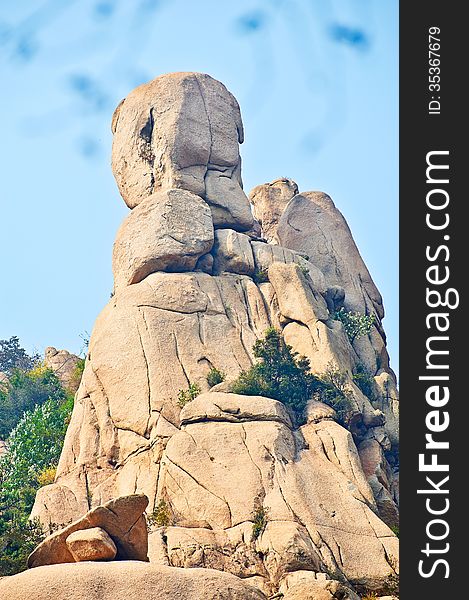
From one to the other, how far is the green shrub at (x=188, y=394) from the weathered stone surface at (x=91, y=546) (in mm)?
16480

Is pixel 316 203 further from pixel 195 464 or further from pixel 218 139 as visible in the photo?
pixel 195 464

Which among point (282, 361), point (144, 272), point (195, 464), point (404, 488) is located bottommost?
point (404, 488)

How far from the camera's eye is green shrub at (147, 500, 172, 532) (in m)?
38.9

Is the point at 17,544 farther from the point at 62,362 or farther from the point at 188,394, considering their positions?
the point at 62,362

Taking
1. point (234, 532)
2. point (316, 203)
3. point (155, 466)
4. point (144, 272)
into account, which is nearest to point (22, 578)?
point (234, 532)

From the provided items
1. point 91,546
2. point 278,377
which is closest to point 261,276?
point 278,377

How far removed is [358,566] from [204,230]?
20.3 meters

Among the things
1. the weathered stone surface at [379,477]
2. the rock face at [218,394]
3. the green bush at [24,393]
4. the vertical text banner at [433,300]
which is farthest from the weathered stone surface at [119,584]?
the green bush at [24,393]

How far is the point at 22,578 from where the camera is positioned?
25.4m

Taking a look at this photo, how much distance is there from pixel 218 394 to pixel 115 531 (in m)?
14.5

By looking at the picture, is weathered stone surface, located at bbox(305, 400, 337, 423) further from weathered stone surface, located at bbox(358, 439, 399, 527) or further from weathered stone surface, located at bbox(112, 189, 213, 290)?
weathered stone surface, located at bbox(112, 189, 213, 290)

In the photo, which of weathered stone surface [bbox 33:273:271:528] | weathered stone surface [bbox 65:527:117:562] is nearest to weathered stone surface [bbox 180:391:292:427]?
weathered stone surface [bbox 33:273:271:528]

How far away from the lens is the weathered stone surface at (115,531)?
29359 mm

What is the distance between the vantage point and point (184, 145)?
56.1m
